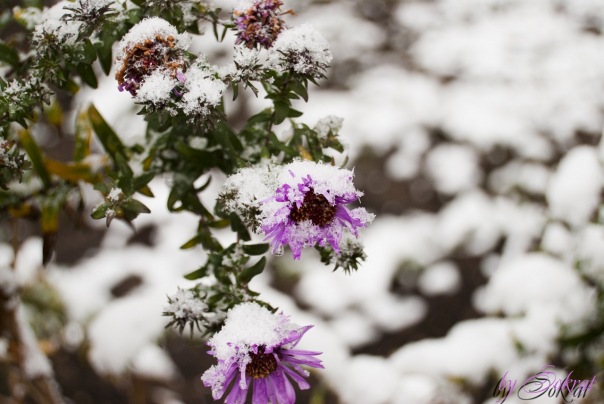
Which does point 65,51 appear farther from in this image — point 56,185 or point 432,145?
point 432,145

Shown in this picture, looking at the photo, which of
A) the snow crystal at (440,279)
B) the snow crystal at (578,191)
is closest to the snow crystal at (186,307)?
the snow crystal at (578,191)

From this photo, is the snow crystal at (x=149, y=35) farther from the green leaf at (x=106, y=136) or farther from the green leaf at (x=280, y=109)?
the green leaf at (x=106, y=136)

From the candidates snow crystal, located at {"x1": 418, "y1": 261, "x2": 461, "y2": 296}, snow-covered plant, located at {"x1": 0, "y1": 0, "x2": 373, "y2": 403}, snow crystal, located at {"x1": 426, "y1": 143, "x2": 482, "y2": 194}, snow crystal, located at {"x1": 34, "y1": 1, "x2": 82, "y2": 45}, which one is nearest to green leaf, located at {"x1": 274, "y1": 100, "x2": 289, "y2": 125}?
snow-covered plant, located at {"x1": 0, "y1": 0, "x2": 373, "y2": 403}

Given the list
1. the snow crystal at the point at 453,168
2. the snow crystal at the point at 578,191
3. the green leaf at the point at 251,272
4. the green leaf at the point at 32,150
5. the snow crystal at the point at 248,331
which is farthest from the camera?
the snow crystal at the point at 453,168

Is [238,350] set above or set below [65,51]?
below

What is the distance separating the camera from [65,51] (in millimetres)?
565

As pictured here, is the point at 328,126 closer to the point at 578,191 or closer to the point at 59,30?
the point at 59,30

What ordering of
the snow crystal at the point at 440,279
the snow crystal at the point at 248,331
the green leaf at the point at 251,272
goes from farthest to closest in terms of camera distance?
the snow crystal at the point at 440,279
the green leaf at the point at 251,272
the snow crystal at the point at 248,331

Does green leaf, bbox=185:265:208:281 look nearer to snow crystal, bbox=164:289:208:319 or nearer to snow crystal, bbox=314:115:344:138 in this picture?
snow crystal, bbox=164:289:208:319

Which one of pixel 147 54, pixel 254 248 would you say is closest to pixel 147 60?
pixel 147 54

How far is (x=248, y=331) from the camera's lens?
1.55ft

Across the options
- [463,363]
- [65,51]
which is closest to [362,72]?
[463,363]

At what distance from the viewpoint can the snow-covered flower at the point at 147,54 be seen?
0.49 m

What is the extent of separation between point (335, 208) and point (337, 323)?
3.63ft
